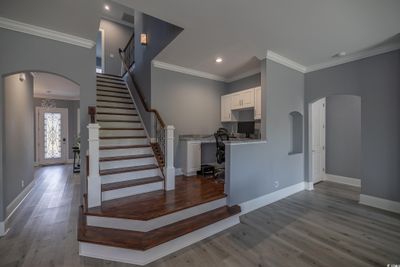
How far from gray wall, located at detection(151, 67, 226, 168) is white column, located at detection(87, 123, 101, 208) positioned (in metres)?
1.89

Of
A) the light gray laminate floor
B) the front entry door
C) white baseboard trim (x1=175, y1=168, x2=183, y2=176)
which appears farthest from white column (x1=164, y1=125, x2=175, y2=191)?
the front entry door

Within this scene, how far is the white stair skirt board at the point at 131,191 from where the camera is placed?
297 cm

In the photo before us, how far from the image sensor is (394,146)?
3391 mm

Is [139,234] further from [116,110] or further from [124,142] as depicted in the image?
[116,110]

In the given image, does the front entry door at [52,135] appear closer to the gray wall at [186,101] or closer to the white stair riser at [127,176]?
the gray wall at [186,101]

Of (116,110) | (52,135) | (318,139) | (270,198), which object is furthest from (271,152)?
(52,135)

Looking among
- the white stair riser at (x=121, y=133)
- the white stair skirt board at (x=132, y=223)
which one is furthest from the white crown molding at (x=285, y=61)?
the white stair skirt board at (x=132, y=223)

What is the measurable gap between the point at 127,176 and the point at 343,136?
18.8ft

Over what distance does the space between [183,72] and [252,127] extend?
7.61 ft

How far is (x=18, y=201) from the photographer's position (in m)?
3.66

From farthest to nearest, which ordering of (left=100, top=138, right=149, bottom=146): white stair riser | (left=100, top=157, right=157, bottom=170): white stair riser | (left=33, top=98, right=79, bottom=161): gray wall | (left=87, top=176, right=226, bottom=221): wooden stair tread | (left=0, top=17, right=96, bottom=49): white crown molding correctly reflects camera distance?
(left=33, top=98, right=79, bottom=161): gray wall, (left=100, top=138, right=149, bottom=146): white stair riser, (left=100, top=157, right=157, bottom=170): white stair riser, (left=0, top=17, right=96, bottom=49): white crown molding, (left=87, top=176, right=226, bottom=221): wooden stair tread

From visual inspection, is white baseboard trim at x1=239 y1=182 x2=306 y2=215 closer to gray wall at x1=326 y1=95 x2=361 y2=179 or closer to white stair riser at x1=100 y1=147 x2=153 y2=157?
gray wall at x1=326 y1=95 x2=361 y2=179

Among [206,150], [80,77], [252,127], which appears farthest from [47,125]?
[252,127]

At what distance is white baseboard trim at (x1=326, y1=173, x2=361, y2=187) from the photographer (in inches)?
195
